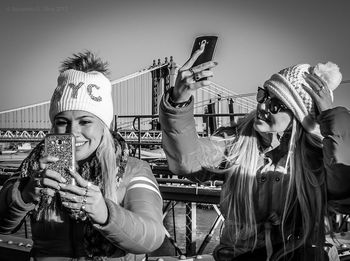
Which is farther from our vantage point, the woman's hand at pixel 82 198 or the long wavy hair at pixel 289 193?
the long wavy hair at pixel 289 193

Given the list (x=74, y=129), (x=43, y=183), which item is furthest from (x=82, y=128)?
(x=43, y=183)

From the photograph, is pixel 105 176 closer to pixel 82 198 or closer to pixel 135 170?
pixel 135 170

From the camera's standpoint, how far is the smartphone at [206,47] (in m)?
1.50

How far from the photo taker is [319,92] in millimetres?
1685

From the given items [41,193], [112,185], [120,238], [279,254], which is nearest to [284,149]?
[279,254]

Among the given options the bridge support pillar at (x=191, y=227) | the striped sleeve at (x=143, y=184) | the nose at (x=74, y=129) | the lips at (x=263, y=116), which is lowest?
the bridge support pillar at (x=191, y=227)

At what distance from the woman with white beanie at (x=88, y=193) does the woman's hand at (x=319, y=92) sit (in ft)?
2.30

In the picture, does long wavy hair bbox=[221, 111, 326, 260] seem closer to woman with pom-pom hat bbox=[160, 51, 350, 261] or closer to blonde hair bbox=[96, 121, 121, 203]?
woman with pom-pom hat bbox=[160, 51, 350, 261]

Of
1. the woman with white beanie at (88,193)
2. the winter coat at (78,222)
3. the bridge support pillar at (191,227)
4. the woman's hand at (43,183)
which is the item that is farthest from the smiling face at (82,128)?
the bridge support pillar at (191,227)

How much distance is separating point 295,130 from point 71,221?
0.94 m

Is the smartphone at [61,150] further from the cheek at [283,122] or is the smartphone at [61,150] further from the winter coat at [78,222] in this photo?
the cheek at [283,122]

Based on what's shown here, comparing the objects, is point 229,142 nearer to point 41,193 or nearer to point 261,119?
point 261,119

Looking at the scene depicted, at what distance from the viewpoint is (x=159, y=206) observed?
149 cm

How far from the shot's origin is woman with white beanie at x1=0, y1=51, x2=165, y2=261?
4.04ft
